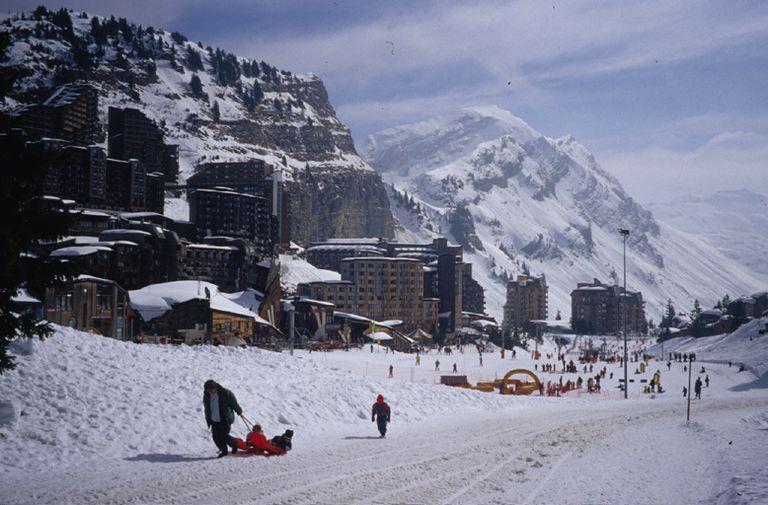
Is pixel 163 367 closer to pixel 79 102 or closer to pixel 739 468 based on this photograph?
pixel 739 468

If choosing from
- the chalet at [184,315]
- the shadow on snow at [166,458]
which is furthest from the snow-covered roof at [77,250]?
the shadow on snow at [166,458]

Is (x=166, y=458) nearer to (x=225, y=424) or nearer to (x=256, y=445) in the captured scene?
(x=225, y=424)

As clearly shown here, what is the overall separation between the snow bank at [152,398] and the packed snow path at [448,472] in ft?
3.65

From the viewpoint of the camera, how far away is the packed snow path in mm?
14000

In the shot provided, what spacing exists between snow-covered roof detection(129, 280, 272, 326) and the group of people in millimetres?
50702

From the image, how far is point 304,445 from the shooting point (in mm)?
20344

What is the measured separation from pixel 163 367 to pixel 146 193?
139784 mm

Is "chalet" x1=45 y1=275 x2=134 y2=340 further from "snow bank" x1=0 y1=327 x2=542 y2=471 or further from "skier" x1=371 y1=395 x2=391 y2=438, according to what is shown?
"skier" x1=371 y1=395 x2=391 y2=438

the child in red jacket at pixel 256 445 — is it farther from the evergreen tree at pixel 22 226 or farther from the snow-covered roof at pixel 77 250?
the snow-covered roof at pixel 77 250

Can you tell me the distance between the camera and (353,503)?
1351 cm

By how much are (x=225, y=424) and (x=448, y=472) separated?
17.8ft

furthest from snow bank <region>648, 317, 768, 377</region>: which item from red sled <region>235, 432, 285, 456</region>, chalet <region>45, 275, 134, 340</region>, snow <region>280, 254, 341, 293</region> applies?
red sled <region>235, 432, 285, 456</region>

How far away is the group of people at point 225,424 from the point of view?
17.6m

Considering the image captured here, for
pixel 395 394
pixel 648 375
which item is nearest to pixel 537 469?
pixel 395 394
